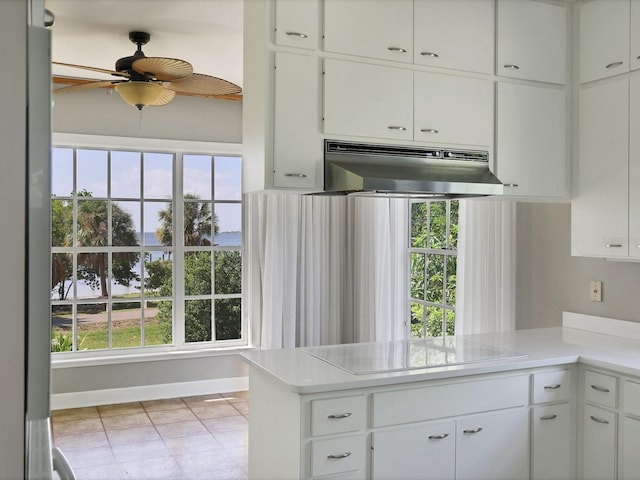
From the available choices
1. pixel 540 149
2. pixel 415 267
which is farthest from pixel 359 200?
pixel 540 149

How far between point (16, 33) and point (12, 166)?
0.20 meters

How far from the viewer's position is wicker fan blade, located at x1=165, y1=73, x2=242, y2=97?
371cm

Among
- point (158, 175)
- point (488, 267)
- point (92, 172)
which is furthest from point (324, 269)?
point (92, 172)

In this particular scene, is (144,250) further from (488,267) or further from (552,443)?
(552,443)

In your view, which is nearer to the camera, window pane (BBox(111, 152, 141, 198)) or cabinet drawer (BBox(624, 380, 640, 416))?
cabinet drawer (BBox(624, 380, 640, 416))

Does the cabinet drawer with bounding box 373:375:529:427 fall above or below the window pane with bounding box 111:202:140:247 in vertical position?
below

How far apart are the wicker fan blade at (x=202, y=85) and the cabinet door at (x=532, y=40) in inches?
65.4

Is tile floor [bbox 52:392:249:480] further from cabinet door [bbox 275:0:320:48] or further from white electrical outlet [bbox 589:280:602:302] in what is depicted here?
cabinet door [bbox 275:0:320:48]

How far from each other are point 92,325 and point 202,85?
8.92ft

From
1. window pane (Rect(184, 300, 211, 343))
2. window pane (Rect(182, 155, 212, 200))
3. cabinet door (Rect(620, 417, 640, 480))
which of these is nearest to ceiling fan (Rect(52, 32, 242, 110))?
window pane (Rect(182, 155, 212, 200))

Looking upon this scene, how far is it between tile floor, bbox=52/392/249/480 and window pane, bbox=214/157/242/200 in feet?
6.18

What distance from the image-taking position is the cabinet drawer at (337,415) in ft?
7.85

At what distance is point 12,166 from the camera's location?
0.94 metres

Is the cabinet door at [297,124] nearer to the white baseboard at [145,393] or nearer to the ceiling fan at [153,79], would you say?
the ceiling fan at [153,79]
